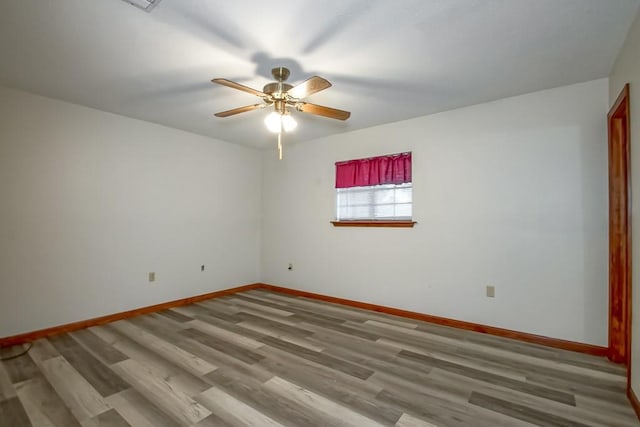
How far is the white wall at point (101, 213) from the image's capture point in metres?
2.81

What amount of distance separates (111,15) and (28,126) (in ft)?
6.40

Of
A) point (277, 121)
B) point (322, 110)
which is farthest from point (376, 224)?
point (277, 121)

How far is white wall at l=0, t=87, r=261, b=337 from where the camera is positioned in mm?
2811

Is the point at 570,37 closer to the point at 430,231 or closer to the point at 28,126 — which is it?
the point at 430,231

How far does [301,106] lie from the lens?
247 centimetres

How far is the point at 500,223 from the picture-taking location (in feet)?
9.80

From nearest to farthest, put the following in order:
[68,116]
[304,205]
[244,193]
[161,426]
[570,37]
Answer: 1. [161,426]
2. [570,37]
3. [68,116]
4. [304,205]
5. [244,193]

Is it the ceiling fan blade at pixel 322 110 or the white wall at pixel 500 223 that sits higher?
the ceiling fan blade at pixel 322 110

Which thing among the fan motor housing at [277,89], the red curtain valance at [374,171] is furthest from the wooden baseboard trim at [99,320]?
the fan motor housing at [277,89]

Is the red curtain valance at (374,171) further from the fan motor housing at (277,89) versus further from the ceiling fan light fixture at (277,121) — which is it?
the fan motor housing at (277,89)

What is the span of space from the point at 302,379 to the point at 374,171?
2563mm

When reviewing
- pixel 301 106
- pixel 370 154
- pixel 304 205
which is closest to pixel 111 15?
pixel 301 106

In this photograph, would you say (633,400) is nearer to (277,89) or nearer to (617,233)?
(617,233)

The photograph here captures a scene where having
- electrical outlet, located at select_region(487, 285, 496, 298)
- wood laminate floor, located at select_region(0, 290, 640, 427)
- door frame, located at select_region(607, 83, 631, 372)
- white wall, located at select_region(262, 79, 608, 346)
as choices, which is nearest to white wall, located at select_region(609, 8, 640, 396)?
wood laminate floor, located at select_region(0, 290, 640, 427)
